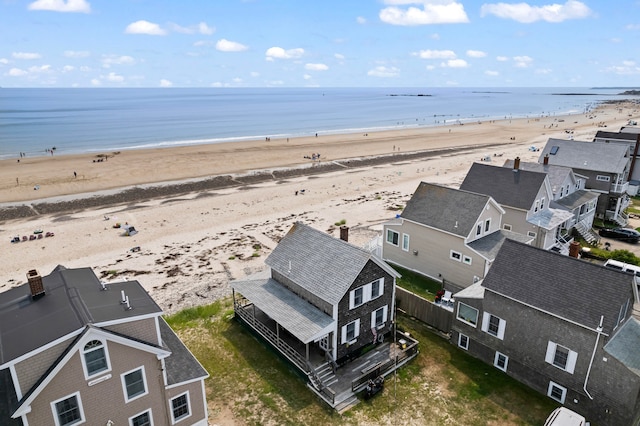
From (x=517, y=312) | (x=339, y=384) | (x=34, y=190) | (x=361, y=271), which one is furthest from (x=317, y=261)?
(x=34, y=190)

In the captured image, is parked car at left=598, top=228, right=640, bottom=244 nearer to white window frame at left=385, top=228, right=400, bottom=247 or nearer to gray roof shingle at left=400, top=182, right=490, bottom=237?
gray roof shingle at left=400, top=182, right=490, bottom=237

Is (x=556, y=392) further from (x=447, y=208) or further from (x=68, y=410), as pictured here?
(x=68, y=410)

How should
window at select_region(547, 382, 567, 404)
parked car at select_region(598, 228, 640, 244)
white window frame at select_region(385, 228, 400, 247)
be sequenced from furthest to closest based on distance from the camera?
parked car at select_region(598, 228, 640, 244)
white window frame at select_region(385, 228, 400, 247)
window at select_region(547, 382, 567, 404)

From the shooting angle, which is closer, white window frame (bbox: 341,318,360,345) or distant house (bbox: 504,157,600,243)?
Result: white window frame (bbox: 341,318,360,345)

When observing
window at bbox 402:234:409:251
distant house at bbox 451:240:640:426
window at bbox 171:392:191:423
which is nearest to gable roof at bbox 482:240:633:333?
distant house at bbox 451:240:640:426

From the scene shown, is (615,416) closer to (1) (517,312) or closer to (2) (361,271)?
(1) (517,312)

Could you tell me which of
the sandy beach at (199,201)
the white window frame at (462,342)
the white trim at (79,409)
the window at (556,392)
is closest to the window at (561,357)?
the window at (556,392)

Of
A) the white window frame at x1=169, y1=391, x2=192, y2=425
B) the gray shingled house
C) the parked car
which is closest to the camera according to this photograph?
the white window frame at x1=169, y1=391, x2=192, y2=425
